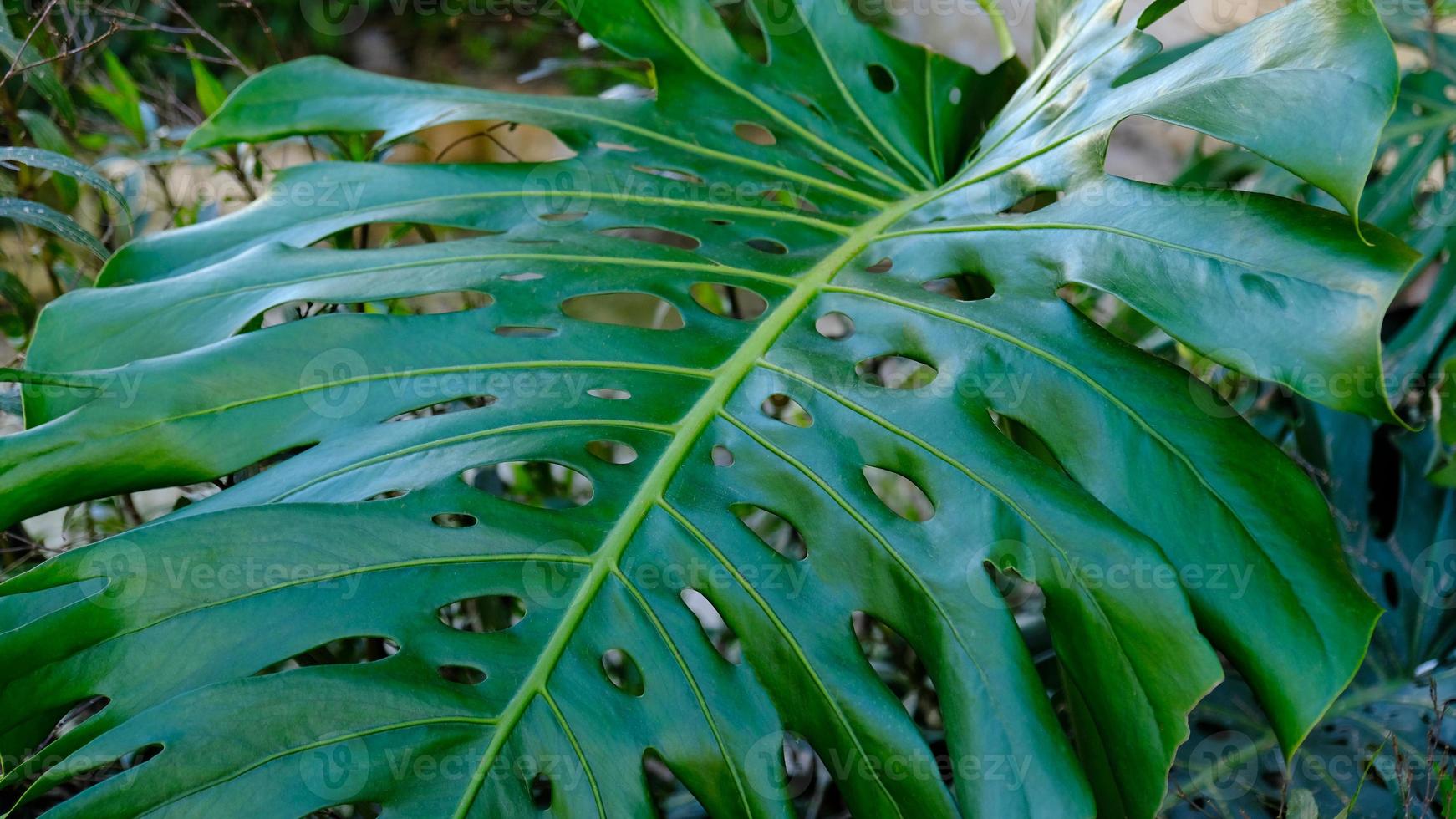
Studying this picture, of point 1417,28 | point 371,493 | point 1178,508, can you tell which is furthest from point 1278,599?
point 1417,28

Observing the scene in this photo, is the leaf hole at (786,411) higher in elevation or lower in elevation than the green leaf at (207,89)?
lower

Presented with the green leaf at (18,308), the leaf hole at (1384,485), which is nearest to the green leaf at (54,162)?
the green leaf at (18,308)

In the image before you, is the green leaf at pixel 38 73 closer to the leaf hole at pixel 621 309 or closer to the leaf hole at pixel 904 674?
the leaf hole at pixel 904 674

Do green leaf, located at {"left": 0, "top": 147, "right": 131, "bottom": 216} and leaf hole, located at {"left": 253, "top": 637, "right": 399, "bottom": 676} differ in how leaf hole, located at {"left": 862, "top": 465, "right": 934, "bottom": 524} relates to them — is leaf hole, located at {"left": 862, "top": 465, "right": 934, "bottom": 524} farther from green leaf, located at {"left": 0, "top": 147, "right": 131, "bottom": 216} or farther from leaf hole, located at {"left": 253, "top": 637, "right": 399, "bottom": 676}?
green leaf, located at {"left": 0, "top": 147, "right": 131, "bottom": 216}

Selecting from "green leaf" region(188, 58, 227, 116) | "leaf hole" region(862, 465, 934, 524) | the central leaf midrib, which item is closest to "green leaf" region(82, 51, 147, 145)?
"green leaf" region(188, 58, 227, 116)

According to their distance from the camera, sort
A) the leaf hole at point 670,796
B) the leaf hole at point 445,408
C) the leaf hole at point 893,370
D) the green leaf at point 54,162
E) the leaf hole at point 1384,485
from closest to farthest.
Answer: the leaf hole at point 445,408 < the green leaf at point 54,162 < the leaf hole at point 670,796 < the leaf hole at point 1384,485 < the leaf hole at point 893,370

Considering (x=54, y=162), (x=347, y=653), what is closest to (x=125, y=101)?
(x=54, y=162)

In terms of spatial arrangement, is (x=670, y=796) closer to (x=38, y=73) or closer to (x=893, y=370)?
Answer: (x=893, y=370)
